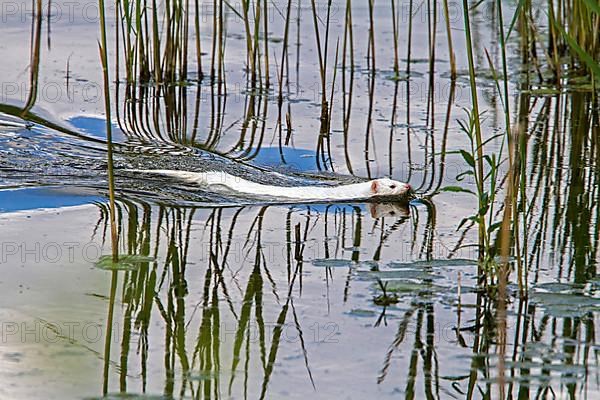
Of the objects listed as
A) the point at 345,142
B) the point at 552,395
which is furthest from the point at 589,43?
the point at 552,395

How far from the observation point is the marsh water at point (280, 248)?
134 inches

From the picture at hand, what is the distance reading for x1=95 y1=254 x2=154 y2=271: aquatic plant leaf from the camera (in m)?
4.25

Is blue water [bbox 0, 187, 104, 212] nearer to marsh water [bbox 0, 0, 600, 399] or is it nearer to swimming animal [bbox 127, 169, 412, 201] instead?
marsh water [bbox 0, 0, 600, 399]

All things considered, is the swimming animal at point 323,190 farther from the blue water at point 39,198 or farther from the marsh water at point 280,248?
the blue water at point 39,198

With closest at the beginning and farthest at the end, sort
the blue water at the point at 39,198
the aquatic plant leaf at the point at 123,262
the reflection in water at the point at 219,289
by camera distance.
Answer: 1. the reflection in water at the point at 219,289
2. the aquatic plant leaf at the point at 123,262
3. the blue water at the point at 39,198

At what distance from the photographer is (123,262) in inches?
170

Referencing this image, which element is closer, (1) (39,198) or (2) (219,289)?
(2) (219,289)

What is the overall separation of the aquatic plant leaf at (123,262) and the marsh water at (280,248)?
0.01 metres

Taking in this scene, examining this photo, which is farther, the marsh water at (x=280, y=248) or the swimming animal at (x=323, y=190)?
the swimming animal at (x=323, y=190)

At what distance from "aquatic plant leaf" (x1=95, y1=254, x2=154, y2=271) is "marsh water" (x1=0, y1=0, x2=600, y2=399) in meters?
0.01

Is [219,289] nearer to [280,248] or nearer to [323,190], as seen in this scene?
[280,248]

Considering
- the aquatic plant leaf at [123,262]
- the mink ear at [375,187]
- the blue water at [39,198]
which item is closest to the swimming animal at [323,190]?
the mink ear at [375,187]

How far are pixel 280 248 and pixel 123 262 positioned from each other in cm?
68

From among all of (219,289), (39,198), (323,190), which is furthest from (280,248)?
(39,198)
